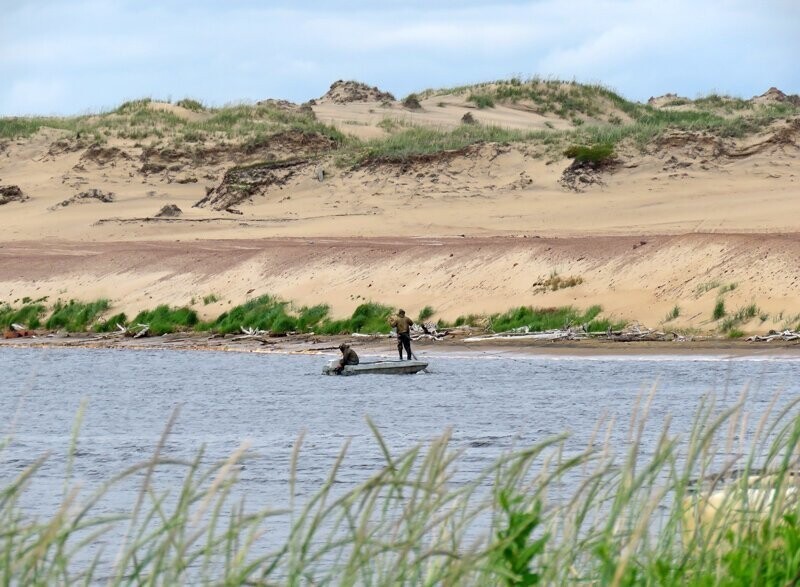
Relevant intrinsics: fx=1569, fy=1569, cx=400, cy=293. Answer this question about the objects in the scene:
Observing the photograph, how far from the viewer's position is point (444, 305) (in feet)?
117

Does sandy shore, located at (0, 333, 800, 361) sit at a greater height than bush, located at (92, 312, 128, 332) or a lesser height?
lesser

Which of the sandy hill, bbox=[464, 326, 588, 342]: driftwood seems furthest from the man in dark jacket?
the sandy hill

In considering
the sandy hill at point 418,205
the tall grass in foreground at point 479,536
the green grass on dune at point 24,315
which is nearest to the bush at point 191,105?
the sandy hill at point 418,205

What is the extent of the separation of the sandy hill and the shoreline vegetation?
489 millimetres

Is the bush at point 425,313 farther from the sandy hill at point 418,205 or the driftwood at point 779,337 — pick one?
the driftwood at point 779,337

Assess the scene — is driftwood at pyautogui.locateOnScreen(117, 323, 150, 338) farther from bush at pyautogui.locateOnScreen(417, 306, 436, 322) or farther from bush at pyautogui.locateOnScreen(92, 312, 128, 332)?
bush at pyautogui.locateOnScreen(417, 306, 436, 322)

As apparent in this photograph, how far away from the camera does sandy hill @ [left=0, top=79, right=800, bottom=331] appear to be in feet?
115

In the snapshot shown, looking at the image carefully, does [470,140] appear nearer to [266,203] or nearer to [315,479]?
[266,203]

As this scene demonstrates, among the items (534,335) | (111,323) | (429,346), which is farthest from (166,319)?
(534,335)

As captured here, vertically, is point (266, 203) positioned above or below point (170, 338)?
above

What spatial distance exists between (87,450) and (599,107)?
6649 cm

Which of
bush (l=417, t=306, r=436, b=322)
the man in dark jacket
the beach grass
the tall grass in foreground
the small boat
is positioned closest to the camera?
the tall grass in foreground

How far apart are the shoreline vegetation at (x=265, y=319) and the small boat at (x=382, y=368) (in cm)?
608

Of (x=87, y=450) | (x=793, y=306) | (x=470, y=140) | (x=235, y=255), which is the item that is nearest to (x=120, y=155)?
(x=470, y=140)
